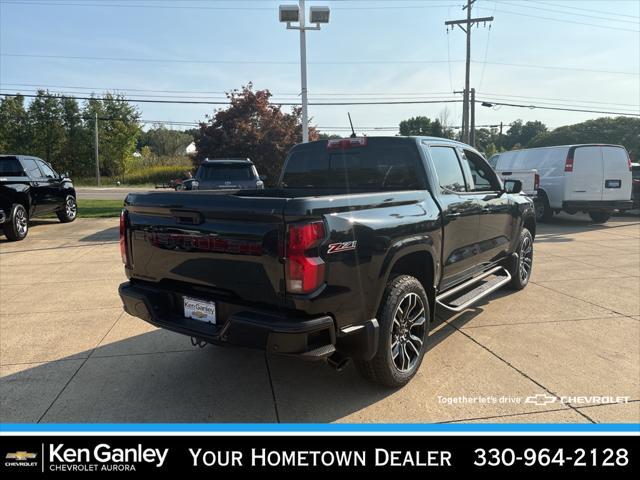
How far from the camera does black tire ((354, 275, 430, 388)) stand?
306 centimetres

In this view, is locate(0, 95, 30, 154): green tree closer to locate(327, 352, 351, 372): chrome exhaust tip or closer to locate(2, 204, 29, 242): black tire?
locate(2, 204, 29, 242): black tire

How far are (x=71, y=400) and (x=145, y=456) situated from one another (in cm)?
118

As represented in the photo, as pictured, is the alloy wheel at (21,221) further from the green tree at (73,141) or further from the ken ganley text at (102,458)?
the green tree at (73,141)

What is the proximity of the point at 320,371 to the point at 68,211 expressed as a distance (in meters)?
12.3

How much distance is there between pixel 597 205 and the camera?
40.0 feet

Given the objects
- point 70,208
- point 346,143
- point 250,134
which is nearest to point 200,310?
point 346,143

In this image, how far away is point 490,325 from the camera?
185 inches

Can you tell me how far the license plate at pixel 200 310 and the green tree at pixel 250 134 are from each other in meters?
16.7

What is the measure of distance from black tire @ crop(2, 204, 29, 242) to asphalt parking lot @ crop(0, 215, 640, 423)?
4753 mm

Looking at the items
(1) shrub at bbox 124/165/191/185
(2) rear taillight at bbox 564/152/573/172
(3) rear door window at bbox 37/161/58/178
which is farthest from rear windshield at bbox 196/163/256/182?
(1) shrub at bbox 124/165/191/185

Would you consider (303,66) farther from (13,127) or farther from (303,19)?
(13,127)

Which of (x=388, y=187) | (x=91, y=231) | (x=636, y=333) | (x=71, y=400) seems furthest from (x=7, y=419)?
(x=91, y=231)

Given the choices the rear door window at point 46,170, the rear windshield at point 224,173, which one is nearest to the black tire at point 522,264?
the rear windshield at point 224,173

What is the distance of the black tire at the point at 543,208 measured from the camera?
1309 centimetres
